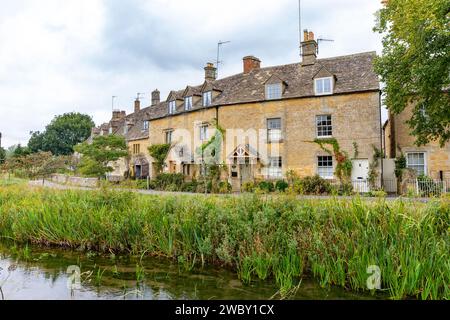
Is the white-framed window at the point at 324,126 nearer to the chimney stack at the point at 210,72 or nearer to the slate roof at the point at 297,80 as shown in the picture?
the slate roof at the point at 297,80

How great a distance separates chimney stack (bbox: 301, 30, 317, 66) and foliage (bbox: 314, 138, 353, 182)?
7.11 m

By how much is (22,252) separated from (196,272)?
17.5 ft

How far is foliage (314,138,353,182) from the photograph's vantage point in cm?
2239

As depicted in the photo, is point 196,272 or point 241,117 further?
point 241,117

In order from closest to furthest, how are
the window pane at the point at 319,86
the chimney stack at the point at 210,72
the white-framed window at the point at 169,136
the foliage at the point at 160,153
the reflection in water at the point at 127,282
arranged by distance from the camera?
the reflection in water at the point at 127,282, the window pane at the point at 319,86, the foliage at the point at 160,153, the white-framed window at the point at 169,136, the chimney stack at the point at 210,72

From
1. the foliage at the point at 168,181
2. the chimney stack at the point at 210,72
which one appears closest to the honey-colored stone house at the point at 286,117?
the foliage at the point at 168,181

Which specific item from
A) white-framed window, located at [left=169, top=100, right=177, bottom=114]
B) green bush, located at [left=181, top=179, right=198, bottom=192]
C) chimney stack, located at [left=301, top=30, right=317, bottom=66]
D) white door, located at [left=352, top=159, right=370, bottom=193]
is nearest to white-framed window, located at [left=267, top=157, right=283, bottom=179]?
white door, located at [left=352, top=159, right=370, bottom=193]

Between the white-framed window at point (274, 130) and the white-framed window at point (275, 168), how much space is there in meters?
1.50

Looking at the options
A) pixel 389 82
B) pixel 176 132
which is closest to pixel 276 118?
pixel 389 82

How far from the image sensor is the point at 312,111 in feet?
78.6

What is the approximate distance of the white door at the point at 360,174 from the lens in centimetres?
2195

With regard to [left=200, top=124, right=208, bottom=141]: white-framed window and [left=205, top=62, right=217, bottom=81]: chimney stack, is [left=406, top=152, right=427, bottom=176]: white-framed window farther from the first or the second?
[left=205, top=62, right=217, bottom=81]: chimney stack
